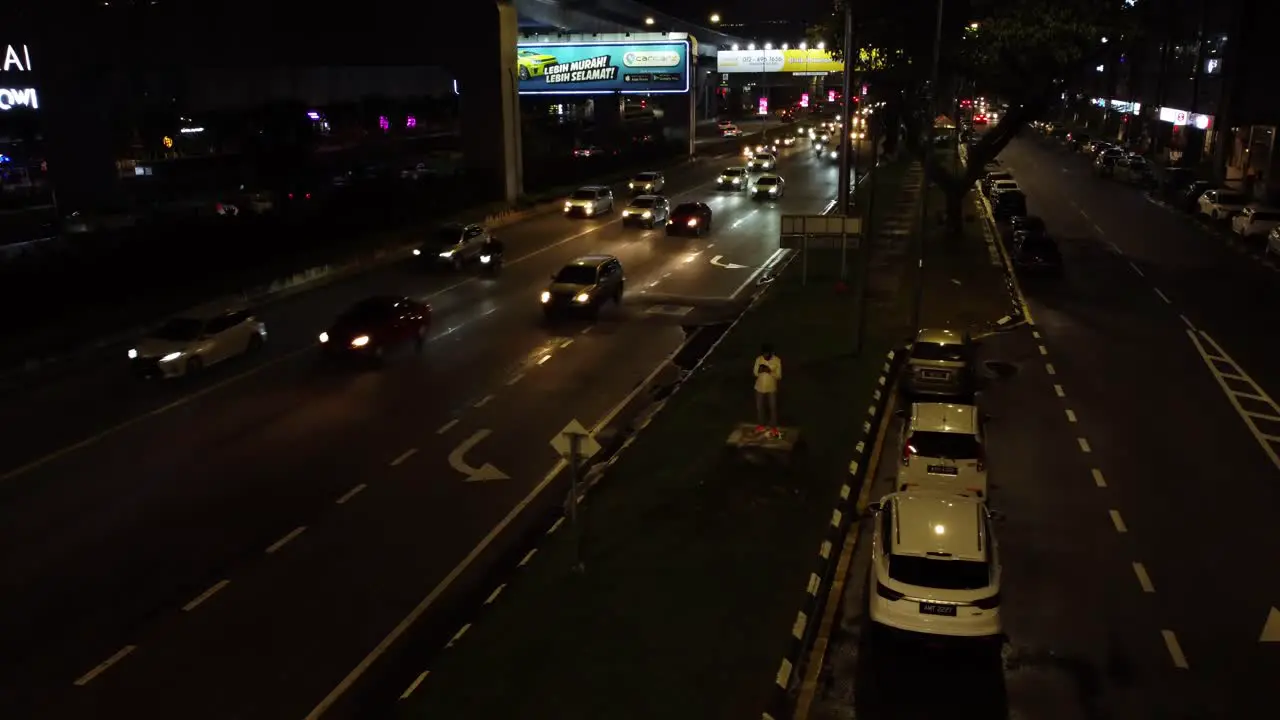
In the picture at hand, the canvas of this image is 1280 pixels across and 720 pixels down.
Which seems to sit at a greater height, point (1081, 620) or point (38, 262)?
point (38, 262)

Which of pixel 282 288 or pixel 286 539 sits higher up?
pixel 282 288

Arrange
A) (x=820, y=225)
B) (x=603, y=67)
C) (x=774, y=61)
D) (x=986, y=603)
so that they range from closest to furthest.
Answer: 1. (x=986, y=603)
2. (x=820, y=225)
3. (x=603, y=67)
4. (x=774, y=61)

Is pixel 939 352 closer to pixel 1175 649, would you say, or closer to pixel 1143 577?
pixel 1143 577

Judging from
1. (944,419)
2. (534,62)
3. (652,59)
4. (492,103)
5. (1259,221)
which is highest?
(652,59)

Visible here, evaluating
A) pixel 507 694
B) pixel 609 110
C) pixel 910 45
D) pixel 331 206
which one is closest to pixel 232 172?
pixel 331 206

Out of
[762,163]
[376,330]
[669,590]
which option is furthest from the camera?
[762,163]

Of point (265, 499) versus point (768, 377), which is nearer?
point (265, 499)

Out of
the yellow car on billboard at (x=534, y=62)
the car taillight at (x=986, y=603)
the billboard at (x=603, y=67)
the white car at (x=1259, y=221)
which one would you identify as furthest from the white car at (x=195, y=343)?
the yellow car on billboard at (x=534, y=62)

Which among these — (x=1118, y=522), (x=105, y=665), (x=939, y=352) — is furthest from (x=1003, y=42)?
(x=105, y=665)

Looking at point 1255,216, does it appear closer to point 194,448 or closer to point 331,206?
point 331,206
